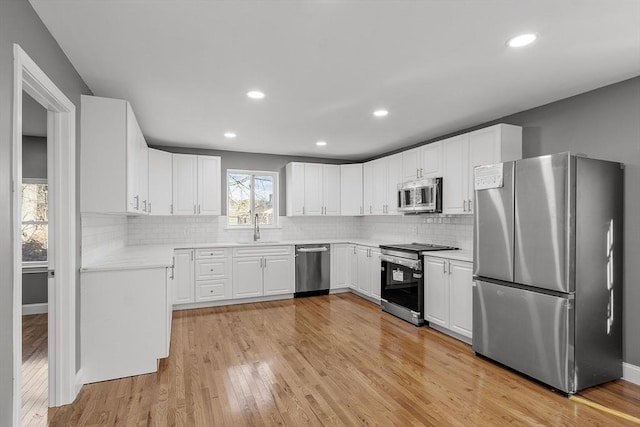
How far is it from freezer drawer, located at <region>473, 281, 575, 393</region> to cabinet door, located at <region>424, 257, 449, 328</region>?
53 cm

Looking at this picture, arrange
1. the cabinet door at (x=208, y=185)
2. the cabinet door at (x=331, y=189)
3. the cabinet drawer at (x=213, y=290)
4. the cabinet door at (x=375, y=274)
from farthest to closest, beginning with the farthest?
the cabinet door at (x=331, y=189), the cabinet door at (x=208, y=185), the cabinet door at (x=375, y=274), the cabinet drawer at (x=213, y=290)

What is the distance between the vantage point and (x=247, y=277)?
17.1 ft

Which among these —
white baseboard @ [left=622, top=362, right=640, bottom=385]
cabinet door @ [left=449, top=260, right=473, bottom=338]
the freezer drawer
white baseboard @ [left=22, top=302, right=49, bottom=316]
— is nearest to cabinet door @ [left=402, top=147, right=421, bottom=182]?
cabinet door @ [left=449, top=260, right=473, bottom=338]

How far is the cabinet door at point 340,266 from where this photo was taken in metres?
5.82

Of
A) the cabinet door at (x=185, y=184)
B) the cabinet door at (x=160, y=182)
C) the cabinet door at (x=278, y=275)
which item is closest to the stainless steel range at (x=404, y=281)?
the cabinet door at (x=278, y=275)

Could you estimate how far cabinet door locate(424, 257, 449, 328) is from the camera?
385cm

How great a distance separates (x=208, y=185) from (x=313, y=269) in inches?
84.3

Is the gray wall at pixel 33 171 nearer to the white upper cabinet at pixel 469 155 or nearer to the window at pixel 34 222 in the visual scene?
the window at pixel 34 222

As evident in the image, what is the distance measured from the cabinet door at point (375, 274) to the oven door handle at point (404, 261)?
227mm

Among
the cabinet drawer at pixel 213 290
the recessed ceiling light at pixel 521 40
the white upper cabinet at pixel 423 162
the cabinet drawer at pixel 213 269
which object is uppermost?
the recessed ceiling light at pixel 521 40

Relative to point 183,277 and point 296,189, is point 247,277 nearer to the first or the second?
point 183,277

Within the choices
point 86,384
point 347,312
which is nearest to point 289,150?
point 347,312

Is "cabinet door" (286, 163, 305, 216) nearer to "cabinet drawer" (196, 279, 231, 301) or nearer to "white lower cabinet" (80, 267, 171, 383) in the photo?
"cabinet drawer" (196, 279, 231, 301)

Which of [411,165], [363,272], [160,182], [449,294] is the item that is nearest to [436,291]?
[449,294]
